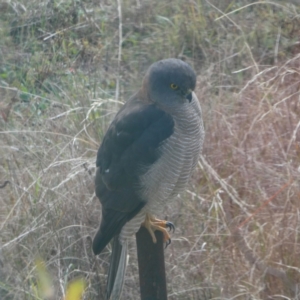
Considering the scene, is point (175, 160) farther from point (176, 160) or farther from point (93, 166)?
point (93, 166)

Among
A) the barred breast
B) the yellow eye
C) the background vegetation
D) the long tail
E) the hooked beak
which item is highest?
the yellow eye

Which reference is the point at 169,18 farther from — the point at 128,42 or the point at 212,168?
the point at 212,168

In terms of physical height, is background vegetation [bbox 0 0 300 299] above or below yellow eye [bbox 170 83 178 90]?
below

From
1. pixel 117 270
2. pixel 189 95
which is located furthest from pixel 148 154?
pixel 117 270

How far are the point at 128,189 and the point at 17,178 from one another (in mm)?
1253

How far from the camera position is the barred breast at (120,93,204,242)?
8.85 ft

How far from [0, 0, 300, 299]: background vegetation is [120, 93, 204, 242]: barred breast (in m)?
0.55

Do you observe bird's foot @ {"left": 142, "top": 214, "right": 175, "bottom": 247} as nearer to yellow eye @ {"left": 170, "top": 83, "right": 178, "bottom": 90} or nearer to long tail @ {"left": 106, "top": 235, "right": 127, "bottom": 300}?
long tail @ {"left": 106, "top": 235, "right": 127, "bottom": 300}

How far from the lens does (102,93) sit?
4539mm

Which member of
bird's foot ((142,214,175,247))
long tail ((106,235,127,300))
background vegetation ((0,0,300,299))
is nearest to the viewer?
long tail ((106,235,127,300))

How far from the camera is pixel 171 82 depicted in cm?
267

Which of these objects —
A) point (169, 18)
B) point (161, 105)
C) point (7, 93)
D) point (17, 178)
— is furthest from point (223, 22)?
point (161, 105)

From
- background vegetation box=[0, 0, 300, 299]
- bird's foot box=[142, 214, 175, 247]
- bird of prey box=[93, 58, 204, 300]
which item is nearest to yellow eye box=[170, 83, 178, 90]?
bird of prey box=[93, 58, 204, 300]

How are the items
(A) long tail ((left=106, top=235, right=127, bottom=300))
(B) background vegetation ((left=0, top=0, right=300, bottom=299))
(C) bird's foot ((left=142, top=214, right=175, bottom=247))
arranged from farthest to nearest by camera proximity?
(B) background vegetation ((left=0, top=0, right=300, bottom=299))
(C) bird's foot ((left=142, top=214, right=175, bottom=247))
(A) long tail ((left=106, top=235, right=127, bottom=300))
